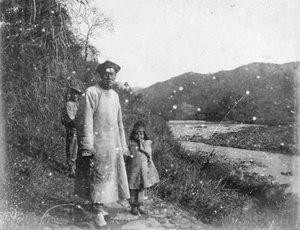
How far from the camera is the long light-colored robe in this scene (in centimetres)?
311

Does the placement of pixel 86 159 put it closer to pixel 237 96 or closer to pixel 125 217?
pixel 125 217

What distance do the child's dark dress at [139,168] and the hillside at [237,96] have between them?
173 cm

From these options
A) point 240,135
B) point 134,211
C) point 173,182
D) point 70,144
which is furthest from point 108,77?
point 240,135

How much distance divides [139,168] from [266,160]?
3450 millimetres

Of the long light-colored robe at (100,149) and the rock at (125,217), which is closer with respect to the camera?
the long light-colored robe at (100,149)

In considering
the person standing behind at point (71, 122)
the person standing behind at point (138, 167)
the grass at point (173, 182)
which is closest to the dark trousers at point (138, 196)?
the person standing behind at point (138, 167)

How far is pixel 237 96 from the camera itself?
215 inches

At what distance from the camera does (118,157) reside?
3322mm

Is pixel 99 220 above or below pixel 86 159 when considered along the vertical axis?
below

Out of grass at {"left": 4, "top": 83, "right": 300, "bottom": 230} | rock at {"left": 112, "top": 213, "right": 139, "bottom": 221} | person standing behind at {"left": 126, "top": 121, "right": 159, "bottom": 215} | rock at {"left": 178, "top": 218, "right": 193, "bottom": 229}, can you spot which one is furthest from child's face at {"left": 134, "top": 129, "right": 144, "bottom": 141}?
grass at {"left": 4, "top": 83, "right": 300, "bottom": 230}

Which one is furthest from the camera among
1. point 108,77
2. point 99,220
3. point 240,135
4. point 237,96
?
point 240,135

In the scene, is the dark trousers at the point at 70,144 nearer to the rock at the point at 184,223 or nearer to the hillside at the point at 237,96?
the hillside at the point at 237,96

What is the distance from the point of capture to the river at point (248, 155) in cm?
546

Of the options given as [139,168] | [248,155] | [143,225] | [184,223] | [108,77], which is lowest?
[184,223]
